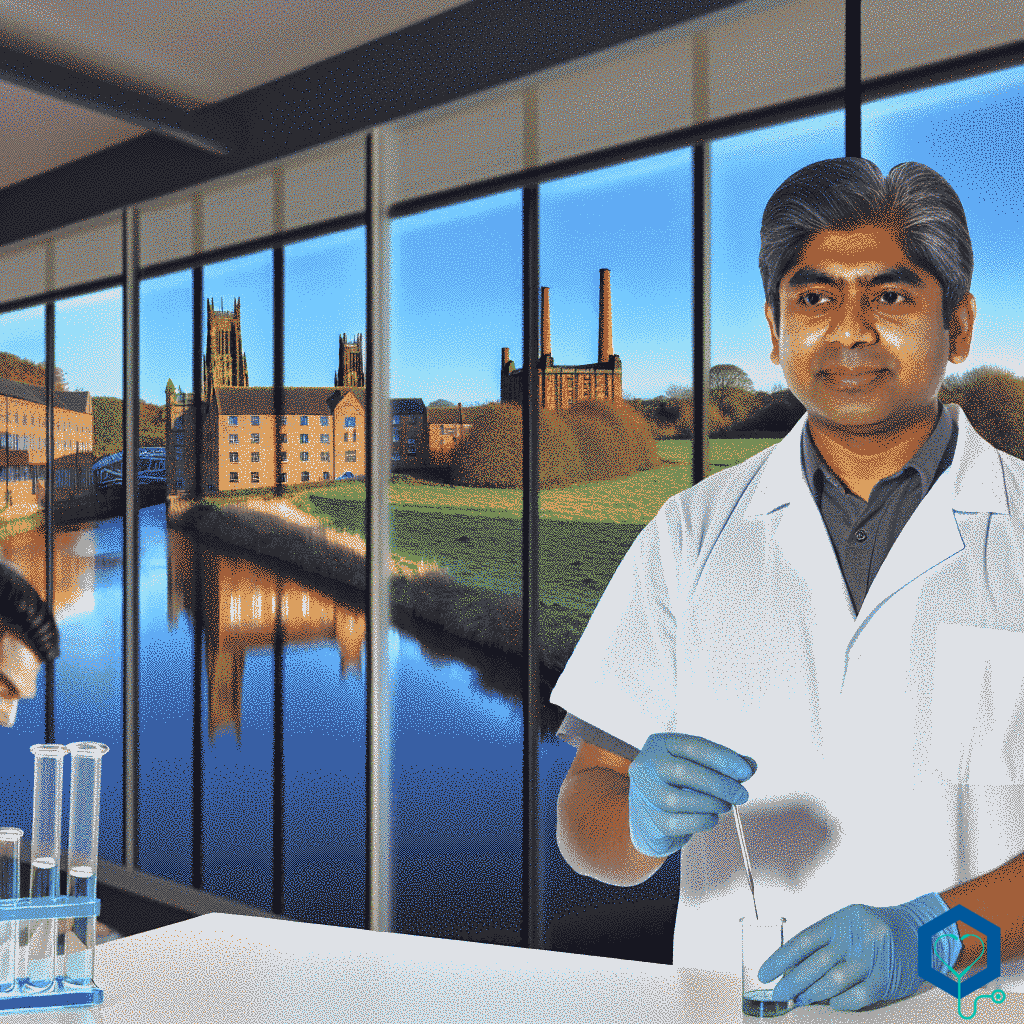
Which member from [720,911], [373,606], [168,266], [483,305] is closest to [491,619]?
[373,606]

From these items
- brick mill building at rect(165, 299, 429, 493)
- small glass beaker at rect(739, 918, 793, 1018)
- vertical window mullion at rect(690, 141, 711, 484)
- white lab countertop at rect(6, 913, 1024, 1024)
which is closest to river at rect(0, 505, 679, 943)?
brick mill building at rect(165, 299, 429, 493)

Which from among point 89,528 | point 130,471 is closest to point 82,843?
point 130,471

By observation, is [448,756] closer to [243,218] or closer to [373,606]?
[373,606]

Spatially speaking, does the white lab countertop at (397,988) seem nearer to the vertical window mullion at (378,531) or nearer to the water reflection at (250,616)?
the water reflection at (250,616)

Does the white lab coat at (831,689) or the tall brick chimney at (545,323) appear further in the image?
the tall brick chimney at (545,323)

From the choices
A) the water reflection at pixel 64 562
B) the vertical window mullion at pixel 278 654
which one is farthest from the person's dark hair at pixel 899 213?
the water reflection at pixel 64 562

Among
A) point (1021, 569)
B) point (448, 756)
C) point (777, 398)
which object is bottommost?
point (448, 756)

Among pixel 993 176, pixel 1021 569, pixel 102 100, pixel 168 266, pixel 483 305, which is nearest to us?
pixel 1021 569
